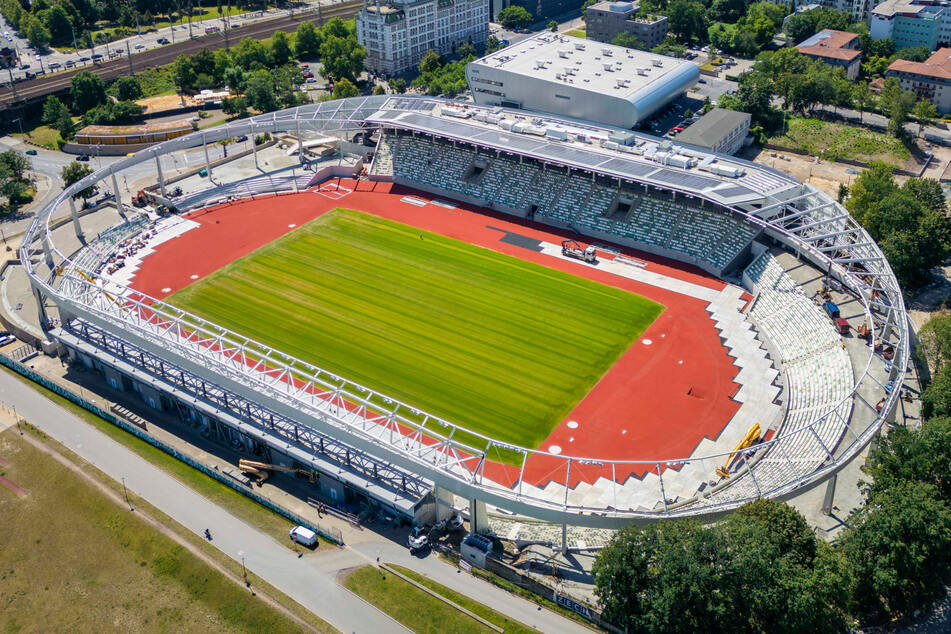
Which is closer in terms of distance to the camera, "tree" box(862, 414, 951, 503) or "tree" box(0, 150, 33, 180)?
"tree" box(862, 414, 951, 503)

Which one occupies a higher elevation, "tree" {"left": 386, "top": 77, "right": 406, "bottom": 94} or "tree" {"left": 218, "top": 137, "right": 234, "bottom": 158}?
"tree" {"left": 386, "top": 77, "right": 406, "bottom": 94}

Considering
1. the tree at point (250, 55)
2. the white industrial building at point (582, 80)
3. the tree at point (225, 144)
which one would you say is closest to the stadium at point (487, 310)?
the tree at point (225, 144)

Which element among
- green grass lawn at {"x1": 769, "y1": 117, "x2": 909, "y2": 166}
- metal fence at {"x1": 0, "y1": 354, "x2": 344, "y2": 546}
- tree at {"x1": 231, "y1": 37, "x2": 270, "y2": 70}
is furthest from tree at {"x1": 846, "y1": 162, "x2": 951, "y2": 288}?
tree at {"x1": 231, "y1": 37, "x2": 270, "y2": 70}

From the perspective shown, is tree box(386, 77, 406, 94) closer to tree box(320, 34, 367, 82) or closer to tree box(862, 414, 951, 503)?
tree box(320, 34, 367, 82)

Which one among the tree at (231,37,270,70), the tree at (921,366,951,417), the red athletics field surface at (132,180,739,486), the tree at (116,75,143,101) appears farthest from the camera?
the tree at (231,37,270,70)

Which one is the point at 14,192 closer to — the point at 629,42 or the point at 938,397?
the point at 938,397
